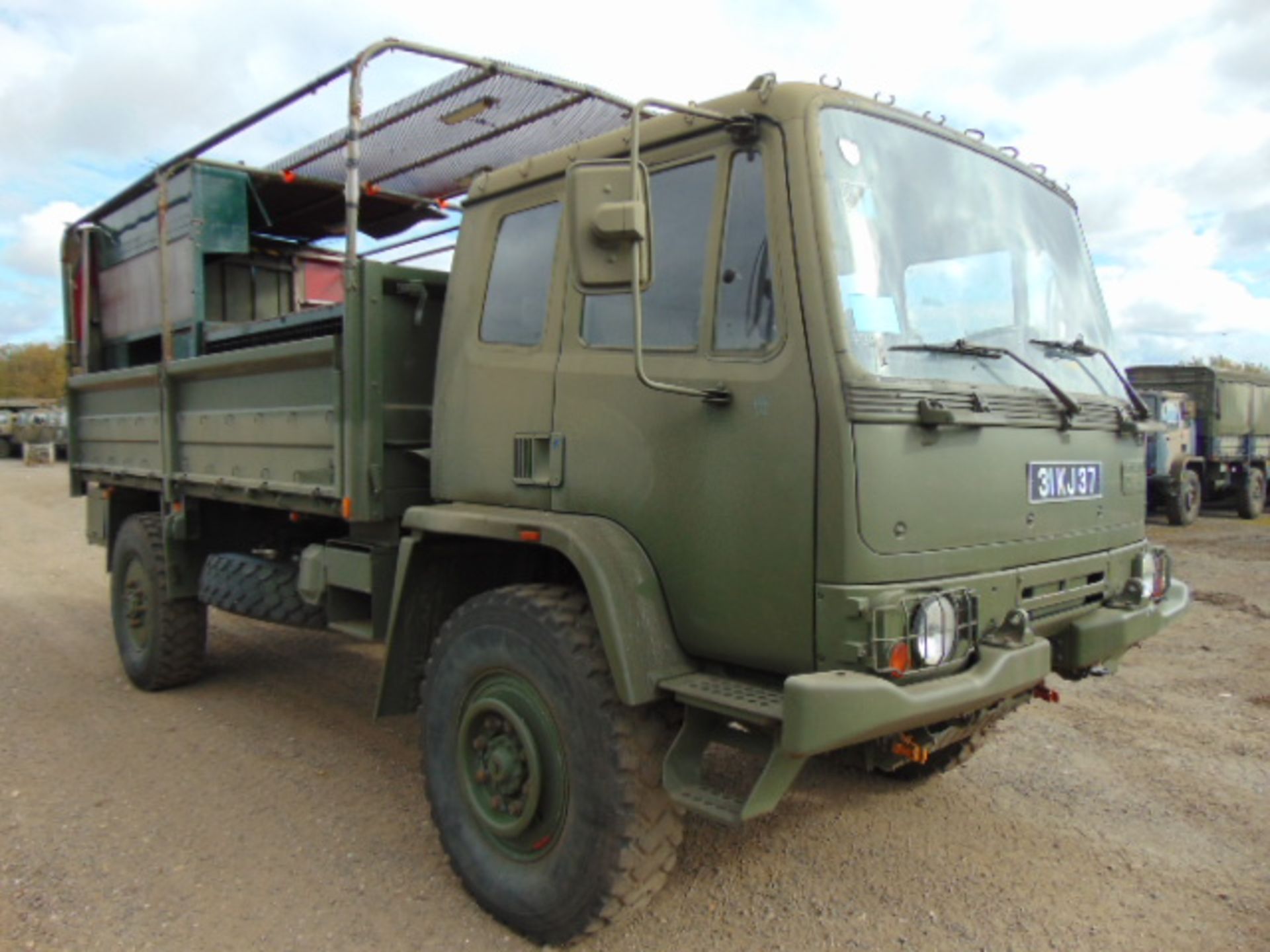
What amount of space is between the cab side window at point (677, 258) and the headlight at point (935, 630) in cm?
101

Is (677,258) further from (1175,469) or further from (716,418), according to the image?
(1175,469)

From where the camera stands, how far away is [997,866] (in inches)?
143

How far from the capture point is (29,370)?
6475 cm

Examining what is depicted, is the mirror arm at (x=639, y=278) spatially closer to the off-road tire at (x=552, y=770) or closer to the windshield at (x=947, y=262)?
the windshield at (x=947, y=262)

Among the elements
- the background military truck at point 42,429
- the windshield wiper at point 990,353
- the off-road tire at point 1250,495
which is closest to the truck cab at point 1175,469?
the off-road tire at point 1250,495

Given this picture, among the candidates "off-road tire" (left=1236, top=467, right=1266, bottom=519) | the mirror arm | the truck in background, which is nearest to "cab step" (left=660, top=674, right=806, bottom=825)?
the mirror arm

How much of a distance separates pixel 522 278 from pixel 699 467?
44.9 inches

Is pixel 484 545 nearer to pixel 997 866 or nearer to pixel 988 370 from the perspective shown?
pixel 988 370

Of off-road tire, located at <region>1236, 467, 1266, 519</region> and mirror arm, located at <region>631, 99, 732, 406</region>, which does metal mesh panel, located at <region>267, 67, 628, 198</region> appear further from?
off-road tire, located at <region>1236, 467, 1266, 519</region>

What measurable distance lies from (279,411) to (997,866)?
354 cm

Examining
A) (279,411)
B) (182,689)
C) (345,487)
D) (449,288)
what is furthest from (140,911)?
(182,689)

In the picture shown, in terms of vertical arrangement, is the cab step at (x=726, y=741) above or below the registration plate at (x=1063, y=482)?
below

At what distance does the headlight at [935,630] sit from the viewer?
261 cm

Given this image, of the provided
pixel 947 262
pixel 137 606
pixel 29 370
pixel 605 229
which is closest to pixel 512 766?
pixel 605 229
